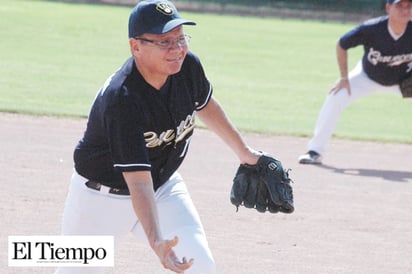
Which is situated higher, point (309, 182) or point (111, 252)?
point (111, 252)

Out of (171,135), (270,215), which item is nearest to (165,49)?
(171,135)

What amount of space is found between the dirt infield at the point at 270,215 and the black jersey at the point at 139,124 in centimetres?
148

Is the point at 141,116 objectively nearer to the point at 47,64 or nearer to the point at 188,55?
the point at 188,55

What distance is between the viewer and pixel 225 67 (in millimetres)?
17469

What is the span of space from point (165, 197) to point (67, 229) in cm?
50

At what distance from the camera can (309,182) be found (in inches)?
359

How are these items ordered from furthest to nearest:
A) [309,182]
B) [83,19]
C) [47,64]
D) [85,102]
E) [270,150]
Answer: [83,19]
[47,64]
[85,102]
[270,150]
[309,182]

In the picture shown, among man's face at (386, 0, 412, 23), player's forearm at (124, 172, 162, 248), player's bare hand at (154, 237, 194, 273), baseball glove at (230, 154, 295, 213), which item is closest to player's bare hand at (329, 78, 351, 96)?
man's face at (386, 0, 412, 23)

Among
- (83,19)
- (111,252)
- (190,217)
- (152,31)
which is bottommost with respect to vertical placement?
(83,19)

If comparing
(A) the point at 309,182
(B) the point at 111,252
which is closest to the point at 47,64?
(A) the point at 309,182

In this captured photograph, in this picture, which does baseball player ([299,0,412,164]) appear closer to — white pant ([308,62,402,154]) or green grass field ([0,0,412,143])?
white pant ([308,62,402,154])

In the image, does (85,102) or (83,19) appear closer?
(85,102)

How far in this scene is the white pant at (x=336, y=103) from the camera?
1014 cm

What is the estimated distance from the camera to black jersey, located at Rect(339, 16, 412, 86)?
33.1 feet
